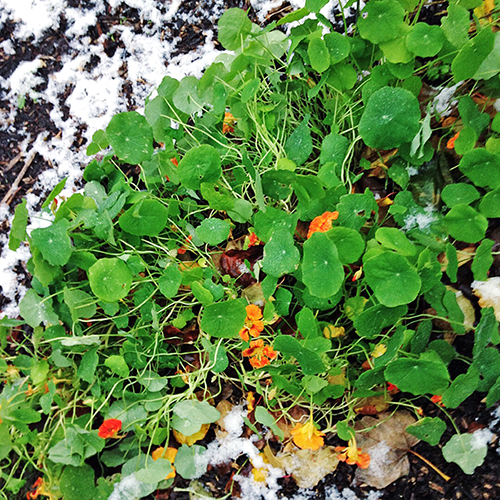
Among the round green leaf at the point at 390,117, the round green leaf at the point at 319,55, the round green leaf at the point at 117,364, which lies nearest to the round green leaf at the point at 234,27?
the round green leaf at the point at 319,55

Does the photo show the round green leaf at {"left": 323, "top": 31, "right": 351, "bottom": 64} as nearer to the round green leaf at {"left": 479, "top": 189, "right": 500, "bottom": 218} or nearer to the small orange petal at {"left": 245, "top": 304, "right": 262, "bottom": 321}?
the round green leaf at {"left": 479, "top": 189, "right": 500, "bottom": 218}

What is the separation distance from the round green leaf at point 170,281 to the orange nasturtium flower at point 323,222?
0.40 meters

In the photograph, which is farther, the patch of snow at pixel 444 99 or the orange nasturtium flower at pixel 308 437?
the patch of snow at pixel 444 99

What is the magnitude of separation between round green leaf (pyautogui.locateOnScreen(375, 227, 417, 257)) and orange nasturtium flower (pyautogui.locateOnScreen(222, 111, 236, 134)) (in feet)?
2.13

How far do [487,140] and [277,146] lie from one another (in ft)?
1.96

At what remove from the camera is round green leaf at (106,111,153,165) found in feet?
4.00

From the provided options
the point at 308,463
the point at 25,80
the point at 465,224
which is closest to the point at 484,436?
the point at 308,463

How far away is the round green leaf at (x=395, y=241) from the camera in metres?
1.05

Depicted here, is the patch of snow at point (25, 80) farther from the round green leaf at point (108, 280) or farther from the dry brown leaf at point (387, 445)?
the dry brown leaf at point (387, 445)

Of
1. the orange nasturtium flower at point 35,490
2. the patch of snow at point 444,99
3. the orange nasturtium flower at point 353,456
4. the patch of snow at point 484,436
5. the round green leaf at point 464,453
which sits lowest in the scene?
the patch of snow at point 484,436

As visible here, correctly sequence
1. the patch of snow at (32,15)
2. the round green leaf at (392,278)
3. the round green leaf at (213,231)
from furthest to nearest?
the patch of snow at (32,15), the round green leaf at (213,231), the round green leaf at (392,278)

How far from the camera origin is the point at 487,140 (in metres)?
1.17

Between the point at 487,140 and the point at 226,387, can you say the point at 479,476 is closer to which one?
the point at 226,387

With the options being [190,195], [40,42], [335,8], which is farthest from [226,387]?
[40,42]
